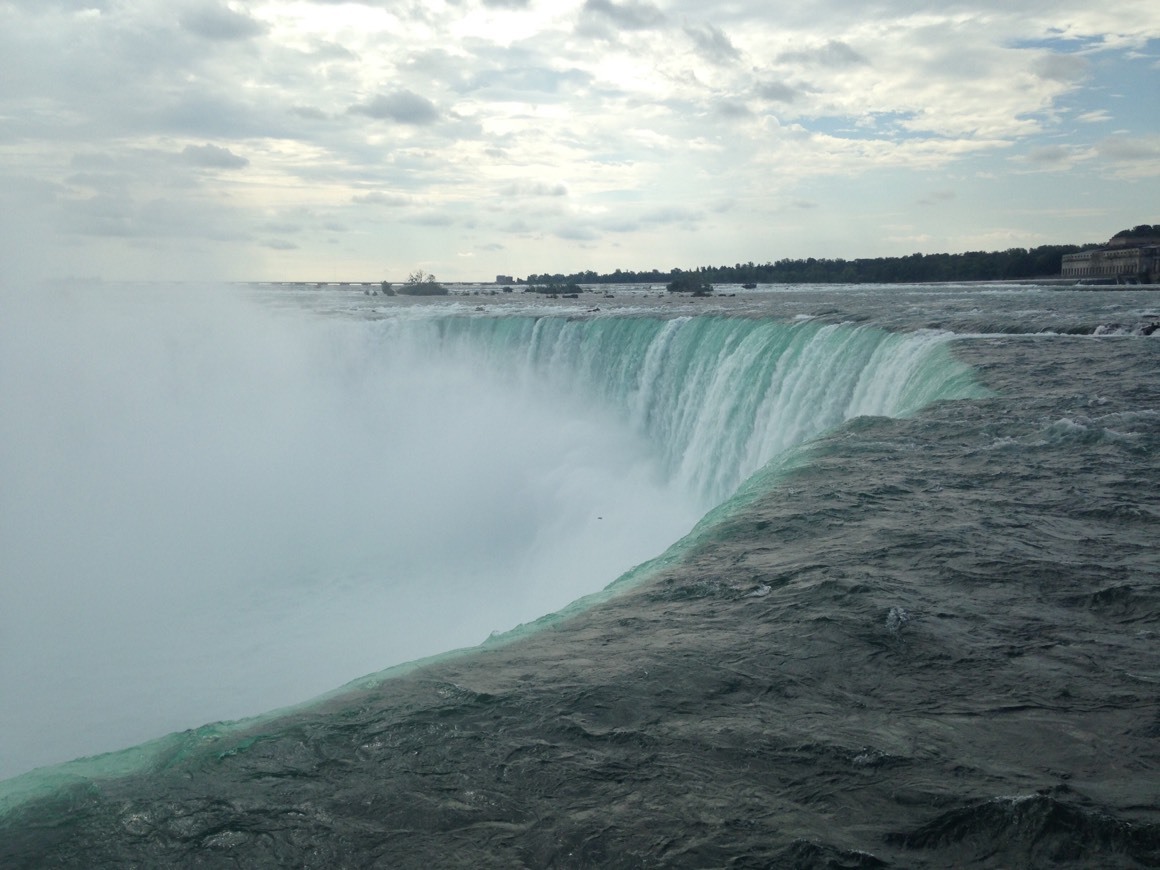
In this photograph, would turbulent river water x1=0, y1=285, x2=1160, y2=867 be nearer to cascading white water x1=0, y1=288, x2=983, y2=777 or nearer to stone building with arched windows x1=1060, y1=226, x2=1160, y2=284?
cascading white water x1=0, y1=288, x2=983, y2=777

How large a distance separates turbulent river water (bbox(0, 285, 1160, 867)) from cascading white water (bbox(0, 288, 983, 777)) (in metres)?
0.11

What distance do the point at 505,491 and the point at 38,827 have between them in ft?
58.1

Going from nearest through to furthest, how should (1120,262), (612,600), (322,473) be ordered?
(612,600)
(322,473)
(1120,262)

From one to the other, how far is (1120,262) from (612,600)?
4611 centimetres

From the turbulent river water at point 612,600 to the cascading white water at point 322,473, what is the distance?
0.35 ft

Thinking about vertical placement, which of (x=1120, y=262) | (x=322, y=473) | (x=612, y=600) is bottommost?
(x=322, y=473)

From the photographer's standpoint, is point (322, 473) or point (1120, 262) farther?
point (1120, 262)

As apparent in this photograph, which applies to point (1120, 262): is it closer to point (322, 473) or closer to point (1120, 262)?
point (1120, 262)

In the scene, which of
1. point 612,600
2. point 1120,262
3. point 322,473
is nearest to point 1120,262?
point 1120,262

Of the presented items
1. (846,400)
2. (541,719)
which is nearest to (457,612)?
(846,400)

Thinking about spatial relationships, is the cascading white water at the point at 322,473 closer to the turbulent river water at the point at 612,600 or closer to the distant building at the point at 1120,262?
the turbulent river water at the point at 612,600

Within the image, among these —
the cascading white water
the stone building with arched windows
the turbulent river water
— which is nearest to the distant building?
the stone building with arched windows

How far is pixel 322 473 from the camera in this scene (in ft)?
74.3

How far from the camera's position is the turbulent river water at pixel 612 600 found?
12.3ft
